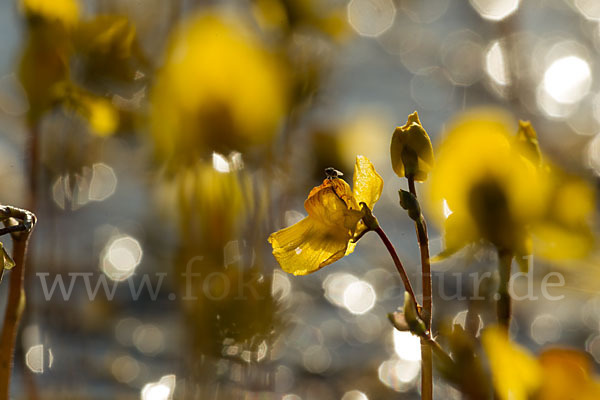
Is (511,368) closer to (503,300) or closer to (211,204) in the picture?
(503,300)

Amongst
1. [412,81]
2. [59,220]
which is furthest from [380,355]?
[412,81]

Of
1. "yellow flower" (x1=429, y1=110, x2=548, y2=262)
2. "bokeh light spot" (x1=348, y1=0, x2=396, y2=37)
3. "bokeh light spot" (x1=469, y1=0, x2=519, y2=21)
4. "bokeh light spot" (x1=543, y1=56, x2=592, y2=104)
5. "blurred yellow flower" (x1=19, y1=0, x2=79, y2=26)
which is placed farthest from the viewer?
"bokeh light spot" (x1=348, y1=0, x2=396, y2=37)

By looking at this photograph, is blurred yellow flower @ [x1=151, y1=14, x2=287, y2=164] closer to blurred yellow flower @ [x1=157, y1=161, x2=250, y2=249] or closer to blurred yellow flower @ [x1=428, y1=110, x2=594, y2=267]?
blurred yellow flower @ [x1=157, y1=161, x2=250, y2=249]

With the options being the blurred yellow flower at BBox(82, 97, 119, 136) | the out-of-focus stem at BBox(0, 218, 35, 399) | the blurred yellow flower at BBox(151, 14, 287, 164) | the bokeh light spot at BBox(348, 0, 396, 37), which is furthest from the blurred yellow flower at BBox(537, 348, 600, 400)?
the bokeh light spot at BBox(348, 0, 396, 37)

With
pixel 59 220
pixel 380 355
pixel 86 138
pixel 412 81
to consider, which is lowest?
pixel 380 355

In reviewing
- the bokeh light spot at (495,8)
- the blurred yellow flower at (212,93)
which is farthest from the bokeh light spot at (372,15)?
the blurred yellow flower at (212,93)

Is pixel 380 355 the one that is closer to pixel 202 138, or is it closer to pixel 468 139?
pixel 202 138

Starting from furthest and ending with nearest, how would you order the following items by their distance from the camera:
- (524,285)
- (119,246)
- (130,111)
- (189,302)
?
(119,246) < (524,285) < (130,111) < (189,302)
